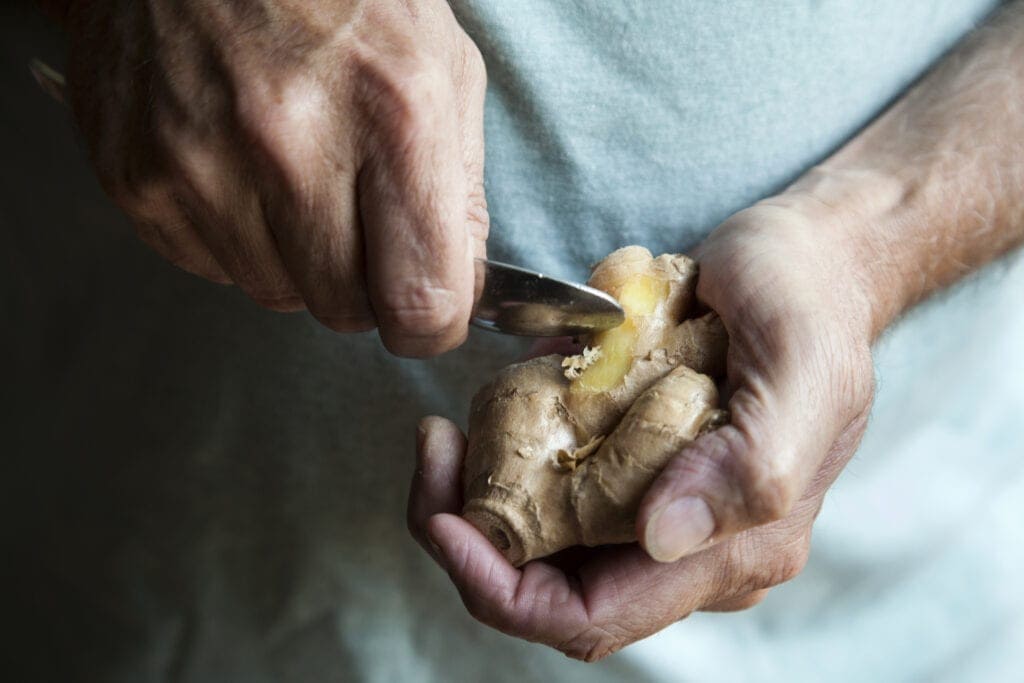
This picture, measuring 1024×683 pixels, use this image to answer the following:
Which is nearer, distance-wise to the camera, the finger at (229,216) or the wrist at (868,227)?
the finger at (229,216)

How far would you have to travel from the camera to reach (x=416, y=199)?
2.69ft

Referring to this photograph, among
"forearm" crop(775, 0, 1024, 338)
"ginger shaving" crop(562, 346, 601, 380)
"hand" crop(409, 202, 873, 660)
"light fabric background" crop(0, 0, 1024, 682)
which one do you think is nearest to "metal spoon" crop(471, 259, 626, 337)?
"ginger shaving" crop(562, 346, 601, 380)

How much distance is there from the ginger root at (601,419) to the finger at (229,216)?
27 cm

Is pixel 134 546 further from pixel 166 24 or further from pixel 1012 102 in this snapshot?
pixel 1012 102

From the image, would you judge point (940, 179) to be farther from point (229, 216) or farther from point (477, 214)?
point (229, 216)

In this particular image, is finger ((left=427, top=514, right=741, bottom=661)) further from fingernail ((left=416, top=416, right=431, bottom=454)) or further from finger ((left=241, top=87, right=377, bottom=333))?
finger ((left=241, top=87, right=377, bottom=333))

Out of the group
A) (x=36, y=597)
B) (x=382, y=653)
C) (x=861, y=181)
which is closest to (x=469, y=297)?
(x=861, y=181)

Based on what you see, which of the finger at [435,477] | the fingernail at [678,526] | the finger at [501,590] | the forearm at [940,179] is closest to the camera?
the fingernail at [678,526]

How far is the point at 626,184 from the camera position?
1.18 metres

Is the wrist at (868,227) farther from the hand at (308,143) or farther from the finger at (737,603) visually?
the hand at (308,143)

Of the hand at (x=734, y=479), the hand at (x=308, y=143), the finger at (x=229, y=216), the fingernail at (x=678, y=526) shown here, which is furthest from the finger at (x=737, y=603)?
the finger at (x=229, y=216)

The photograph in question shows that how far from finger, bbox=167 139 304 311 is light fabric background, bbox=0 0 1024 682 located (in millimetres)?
299

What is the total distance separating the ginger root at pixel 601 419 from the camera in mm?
877

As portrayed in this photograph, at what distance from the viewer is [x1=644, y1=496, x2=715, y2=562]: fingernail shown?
0.79 m
